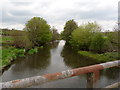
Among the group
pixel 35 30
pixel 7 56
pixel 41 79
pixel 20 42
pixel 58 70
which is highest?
pixel 35 30

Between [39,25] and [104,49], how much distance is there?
14493mm

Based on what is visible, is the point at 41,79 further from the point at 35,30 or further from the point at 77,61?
the point at 35,30

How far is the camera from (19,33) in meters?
17.4

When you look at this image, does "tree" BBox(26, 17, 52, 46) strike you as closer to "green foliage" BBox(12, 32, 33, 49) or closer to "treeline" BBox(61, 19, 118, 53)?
"green foliage" BBox(12, 32, 33, 49)

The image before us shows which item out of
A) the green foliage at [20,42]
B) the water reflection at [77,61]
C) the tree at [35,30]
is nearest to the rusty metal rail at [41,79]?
the water reflection at [77,61]

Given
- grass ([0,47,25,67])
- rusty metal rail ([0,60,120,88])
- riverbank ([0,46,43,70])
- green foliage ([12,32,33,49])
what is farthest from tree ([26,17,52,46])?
rusty metal rail ([0,60,120,88])

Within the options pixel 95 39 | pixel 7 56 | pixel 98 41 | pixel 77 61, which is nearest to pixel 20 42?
pixel 7 56

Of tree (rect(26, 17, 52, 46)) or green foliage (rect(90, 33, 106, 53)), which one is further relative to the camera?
tree (rect(26, 17, 52, 46))

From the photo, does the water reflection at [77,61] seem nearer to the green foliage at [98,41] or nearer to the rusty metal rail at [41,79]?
the green foliage at [98,41]

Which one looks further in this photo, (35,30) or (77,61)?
(35,30)

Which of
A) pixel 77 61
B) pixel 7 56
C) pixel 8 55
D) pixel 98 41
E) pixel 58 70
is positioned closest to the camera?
pixel 58 70

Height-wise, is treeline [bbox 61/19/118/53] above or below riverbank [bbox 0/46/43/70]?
above

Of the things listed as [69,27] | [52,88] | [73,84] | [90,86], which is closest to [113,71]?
[73,84]

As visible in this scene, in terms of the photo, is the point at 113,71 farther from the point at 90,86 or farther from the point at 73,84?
the point at 90,86
